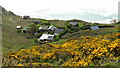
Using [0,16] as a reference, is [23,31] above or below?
below

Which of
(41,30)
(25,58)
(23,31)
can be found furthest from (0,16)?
(25,58)

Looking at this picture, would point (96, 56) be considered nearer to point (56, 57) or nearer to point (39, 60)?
point (56, 57)

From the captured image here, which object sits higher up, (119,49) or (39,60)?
(119,49)

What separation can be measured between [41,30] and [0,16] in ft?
130

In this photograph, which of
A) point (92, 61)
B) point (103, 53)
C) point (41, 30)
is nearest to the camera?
point (92, 61)

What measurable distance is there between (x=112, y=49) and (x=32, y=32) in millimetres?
74195

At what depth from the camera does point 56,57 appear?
49.9 feet

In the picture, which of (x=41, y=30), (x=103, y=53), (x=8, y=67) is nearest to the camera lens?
(x=8, y=67)

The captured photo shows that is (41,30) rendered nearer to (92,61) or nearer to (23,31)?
(23,31)

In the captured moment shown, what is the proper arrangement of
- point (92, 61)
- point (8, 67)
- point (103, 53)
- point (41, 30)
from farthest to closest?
1. point (41, 30)
2. point (103, 53)
3. point (92, 61)
4. point (8, 67)

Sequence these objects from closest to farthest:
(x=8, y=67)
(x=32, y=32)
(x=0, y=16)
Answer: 1. (x=8, y=67)
2. (x=32, y=32)
3. (x=0, y=16)

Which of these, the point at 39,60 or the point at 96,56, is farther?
the point at 39,60

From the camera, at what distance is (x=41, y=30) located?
92875 mm

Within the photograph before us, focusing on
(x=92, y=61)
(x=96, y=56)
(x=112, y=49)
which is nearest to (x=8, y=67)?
(x=92, y=61)
